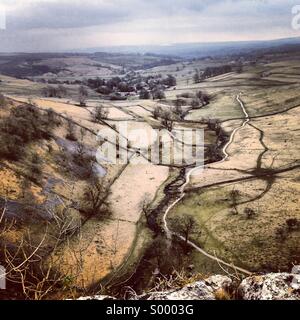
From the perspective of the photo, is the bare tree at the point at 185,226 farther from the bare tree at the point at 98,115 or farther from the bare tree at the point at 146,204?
the bare tree at the point at 98,115

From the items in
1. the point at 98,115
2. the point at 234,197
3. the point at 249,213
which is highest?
the point at 98,115

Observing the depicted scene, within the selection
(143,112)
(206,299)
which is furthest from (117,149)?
(206,299)

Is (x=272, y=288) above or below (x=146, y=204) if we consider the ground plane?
above

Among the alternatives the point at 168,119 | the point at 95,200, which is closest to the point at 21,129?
the point at 95,200

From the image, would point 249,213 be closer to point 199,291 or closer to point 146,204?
point 146,204

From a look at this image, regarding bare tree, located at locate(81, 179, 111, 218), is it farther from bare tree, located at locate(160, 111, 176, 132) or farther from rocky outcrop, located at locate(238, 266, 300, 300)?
rocky outcrop, located at locate(238, 266, 300, 300)

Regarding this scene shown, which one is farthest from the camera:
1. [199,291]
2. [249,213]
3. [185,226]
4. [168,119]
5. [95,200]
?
[168,119]

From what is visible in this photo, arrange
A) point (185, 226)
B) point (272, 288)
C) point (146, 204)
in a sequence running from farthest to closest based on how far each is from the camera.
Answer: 1. point (146, 204)
2. point (185, 226)
3. point (272, 288)

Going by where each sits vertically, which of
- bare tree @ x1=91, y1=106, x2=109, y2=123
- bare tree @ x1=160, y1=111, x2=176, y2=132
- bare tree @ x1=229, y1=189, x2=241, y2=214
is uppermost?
bare tree @ x1=91, y1=106, x2=109, y2=123

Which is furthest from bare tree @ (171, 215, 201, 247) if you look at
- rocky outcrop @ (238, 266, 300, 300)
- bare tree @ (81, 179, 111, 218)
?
rocky outcrop @ (238, 266, 300, 300)
